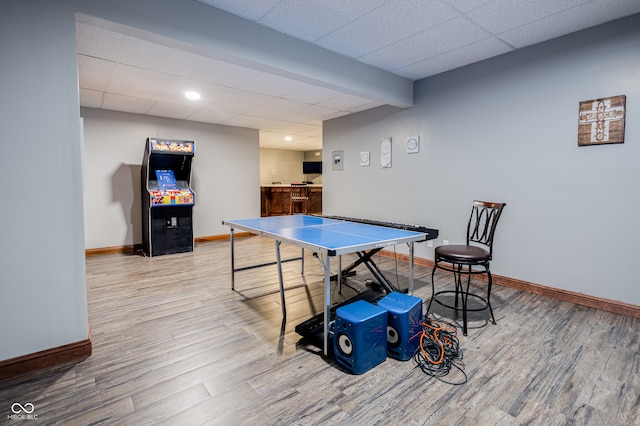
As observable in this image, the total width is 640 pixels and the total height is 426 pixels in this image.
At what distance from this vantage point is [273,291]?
3.57 meters

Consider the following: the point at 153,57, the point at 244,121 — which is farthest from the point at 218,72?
the point at 244,121

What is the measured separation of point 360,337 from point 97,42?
3459 millimetres

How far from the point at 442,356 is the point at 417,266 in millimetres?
2600

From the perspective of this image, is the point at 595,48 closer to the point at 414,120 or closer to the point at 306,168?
the point at 414,120

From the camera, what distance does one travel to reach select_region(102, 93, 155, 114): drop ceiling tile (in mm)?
4676

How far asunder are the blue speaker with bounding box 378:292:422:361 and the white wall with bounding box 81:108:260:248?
5.27m

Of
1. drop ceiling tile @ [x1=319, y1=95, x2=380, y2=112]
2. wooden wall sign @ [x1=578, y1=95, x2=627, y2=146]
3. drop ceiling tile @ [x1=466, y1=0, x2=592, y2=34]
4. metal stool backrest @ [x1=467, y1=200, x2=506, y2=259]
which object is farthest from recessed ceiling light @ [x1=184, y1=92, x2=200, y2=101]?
wooden wall sign @ [x1=578, y1=95, x2=627, y2=146]

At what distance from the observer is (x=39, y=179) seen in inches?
79.8

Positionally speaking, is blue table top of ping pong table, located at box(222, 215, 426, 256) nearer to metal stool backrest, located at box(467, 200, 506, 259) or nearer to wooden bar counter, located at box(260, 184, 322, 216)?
metal stool backrest, located at box(467, 200, 506, 259)

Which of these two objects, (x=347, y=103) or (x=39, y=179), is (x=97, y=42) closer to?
(x=39, y=179)

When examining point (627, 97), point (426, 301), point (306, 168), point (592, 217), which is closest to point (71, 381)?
point (426, 301)

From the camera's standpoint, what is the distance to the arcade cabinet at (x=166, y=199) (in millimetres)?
5176

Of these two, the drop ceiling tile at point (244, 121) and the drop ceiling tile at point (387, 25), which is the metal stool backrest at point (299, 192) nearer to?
the drop ceiling tile at point (244, 121)

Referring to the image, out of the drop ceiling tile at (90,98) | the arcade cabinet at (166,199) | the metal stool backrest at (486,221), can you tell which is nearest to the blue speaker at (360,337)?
the metal stool backrest at (486,221)
